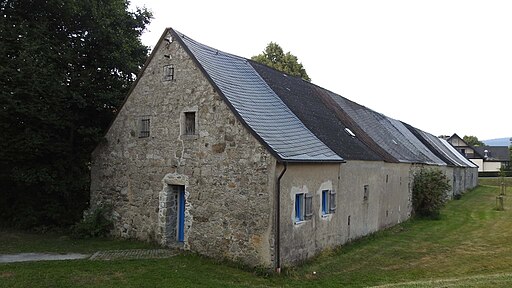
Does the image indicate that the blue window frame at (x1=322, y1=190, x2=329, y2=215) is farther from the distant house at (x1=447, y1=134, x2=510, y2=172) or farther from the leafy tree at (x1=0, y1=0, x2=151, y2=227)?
the distant house at (x1=447, y1=134, x2=510, y2=172)

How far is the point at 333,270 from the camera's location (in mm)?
11656

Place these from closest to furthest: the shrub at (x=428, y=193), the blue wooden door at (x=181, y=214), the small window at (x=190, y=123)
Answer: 1. the small window at (x=190, y=123)
2. the blue wooden door at (x=181, y=214)
3. the shrub at (x=428, y=193)

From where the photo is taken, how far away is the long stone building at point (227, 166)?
11422mm

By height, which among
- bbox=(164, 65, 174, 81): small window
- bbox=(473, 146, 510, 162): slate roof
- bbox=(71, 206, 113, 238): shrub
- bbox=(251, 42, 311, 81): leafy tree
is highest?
bbox=(251, 42, 311, 81): leafy tree

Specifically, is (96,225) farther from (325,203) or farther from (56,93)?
(325,203)

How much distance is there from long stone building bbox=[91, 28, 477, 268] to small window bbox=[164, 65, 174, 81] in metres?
0.03

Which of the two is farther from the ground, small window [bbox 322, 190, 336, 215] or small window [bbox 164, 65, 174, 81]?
small window [bbox 164, 65, 174, 81]

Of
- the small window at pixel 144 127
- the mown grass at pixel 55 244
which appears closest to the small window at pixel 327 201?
the mown grass at pixel 55 244

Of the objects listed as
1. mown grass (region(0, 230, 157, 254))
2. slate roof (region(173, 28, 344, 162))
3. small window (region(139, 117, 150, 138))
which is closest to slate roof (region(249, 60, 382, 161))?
slate roof (region(173, 28, 344, 162))

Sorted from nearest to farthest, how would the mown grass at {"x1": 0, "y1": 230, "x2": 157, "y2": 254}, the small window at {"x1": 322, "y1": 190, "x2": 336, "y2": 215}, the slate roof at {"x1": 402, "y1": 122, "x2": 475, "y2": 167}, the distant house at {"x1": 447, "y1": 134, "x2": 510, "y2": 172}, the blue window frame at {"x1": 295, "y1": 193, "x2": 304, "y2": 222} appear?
the blue window frame at {"x1": 295, "y1": 193, "x2": 304, "y2": 222}, the mown grass at {"x1": 0, "y1": 230, "x2": 157, "y2": 254}, the small window at {"x1": 322, "y1": 190, "x2": 336, "y2": 215}, the slate roof at {"x1": 402, "y1": 122, "x2": 475, "y2": 167}, the distant house at {"x1": 447, "y1": 134, "x2": 510, "y2": 172}

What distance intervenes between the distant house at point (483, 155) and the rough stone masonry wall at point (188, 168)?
6249 cm

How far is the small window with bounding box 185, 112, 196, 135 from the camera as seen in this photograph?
1307 cm

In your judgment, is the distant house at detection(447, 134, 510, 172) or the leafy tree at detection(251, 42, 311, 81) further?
the distant house at detection(447, 134, 510, 172)

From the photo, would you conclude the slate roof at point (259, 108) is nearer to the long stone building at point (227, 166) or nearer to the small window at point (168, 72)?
the long stone building at point (227, 166)
